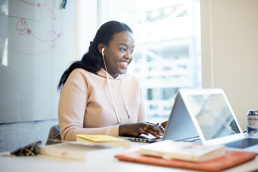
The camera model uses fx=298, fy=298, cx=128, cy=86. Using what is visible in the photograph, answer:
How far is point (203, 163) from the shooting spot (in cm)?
73

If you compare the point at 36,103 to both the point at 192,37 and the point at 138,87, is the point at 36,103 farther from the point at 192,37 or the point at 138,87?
the point at 192,37

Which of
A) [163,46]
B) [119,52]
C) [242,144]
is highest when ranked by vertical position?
[163,46]

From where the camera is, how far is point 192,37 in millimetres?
2363

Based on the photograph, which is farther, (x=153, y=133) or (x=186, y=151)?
(x=153, y=133)

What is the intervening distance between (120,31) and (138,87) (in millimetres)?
384

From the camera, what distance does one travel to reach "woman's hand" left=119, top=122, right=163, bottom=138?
1272mm

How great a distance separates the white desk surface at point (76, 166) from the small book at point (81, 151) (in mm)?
20

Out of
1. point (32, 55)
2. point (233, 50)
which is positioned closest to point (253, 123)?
point (233, 50)

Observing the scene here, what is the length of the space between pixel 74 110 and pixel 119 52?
52 centimetres

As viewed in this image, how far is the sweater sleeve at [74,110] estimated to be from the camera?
138 cm

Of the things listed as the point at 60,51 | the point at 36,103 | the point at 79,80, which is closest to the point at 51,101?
the point at 36,103

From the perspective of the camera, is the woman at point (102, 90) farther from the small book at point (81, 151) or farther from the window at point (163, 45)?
the window at point (163, 45)

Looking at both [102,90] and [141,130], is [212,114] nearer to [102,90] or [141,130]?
[141,130]

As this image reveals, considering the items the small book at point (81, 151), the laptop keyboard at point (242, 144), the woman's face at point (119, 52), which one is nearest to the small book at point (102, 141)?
the small book at point (81, 151)
